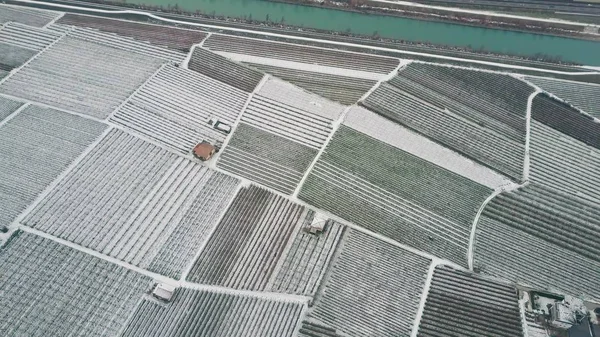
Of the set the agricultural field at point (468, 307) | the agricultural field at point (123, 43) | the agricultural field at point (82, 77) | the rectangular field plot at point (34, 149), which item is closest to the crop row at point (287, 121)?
the agricultural field at point (123, 43)

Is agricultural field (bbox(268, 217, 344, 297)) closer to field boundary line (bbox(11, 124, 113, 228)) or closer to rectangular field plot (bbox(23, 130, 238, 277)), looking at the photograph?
rectangular field plot (bbox(23, 130, 238, 277))

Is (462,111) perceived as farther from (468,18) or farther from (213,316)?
(213,316)

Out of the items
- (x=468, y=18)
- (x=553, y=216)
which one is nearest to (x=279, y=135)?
(x=553, y=216)

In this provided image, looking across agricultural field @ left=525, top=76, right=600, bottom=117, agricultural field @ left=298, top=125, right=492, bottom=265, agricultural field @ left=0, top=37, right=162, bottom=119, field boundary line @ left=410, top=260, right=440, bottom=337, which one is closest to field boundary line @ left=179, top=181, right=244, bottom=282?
agricultural field @ left=298, top=125, right=492, bottom=265

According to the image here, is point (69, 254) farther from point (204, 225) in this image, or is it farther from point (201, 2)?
point (201, 2)

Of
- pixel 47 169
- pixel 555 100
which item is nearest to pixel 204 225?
pixel 47 169
